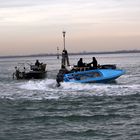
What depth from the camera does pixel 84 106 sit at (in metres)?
22.1

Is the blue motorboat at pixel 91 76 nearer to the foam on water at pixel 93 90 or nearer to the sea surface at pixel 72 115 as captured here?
the foam on water at pixel 93 90

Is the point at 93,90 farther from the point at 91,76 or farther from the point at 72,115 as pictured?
the point at 72,115

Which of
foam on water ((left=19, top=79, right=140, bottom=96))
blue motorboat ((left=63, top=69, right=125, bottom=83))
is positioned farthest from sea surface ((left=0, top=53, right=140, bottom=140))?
blue motorboat ((left=63, top=69, right=125, bottom=83))

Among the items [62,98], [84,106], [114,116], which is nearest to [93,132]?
[114,116]

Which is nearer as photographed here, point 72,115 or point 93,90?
point 72,115

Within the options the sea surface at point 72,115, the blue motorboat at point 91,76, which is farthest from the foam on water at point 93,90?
the blue motorboat at point 91,76

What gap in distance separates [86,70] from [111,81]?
7.45 ft

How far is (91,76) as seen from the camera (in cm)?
3434

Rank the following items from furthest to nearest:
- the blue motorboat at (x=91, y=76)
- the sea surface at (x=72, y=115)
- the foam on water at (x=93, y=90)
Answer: the blue motorboat at (x=91, y=76), the foam on water at (x=93, y=90), the sea surface at (x=72, y=115)

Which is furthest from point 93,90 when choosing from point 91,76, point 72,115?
point 72,115

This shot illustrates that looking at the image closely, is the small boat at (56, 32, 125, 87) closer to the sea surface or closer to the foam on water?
the foam on water

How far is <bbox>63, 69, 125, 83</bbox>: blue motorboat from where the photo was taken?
3400cm

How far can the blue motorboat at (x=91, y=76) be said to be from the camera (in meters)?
34.0

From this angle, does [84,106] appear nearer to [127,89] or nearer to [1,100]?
[1,100]
